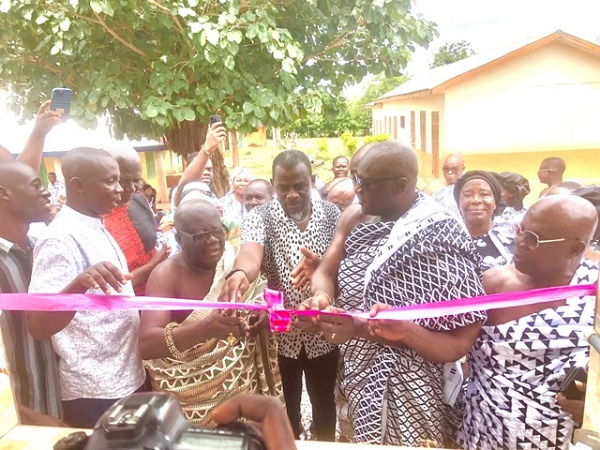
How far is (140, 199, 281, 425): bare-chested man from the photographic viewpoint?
1730mm

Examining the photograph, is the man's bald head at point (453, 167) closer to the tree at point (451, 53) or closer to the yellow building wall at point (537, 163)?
the yellow building wall at point (537, 163)

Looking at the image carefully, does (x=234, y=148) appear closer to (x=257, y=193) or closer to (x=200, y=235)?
(x=200, y=235)

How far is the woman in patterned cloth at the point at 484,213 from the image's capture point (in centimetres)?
182

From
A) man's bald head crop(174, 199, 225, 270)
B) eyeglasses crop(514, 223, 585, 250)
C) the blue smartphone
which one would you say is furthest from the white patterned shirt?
eyeglasses crop(514, 223, 585, 250)

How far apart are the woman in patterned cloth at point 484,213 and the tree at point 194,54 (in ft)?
2.03

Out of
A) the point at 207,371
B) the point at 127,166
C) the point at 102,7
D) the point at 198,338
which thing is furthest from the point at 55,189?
the point at 207,371

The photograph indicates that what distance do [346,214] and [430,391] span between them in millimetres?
739

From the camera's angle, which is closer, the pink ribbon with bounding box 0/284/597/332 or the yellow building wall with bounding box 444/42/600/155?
the pink ribbon with bounding box 0/284/597/332

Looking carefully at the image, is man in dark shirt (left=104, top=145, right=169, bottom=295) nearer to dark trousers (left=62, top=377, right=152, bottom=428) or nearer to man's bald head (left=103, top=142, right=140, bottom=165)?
man's bald head (left=103, top=142, right=140, bottom=165)

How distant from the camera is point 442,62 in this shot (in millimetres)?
1821

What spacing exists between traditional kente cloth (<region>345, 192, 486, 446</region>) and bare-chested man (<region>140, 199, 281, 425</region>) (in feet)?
1.45

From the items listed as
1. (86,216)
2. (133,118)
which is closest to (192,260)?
(86,216)

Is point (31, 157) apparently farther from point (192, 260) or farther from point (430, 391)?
point (430, 391)

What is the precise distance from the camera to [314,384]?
222 cm
